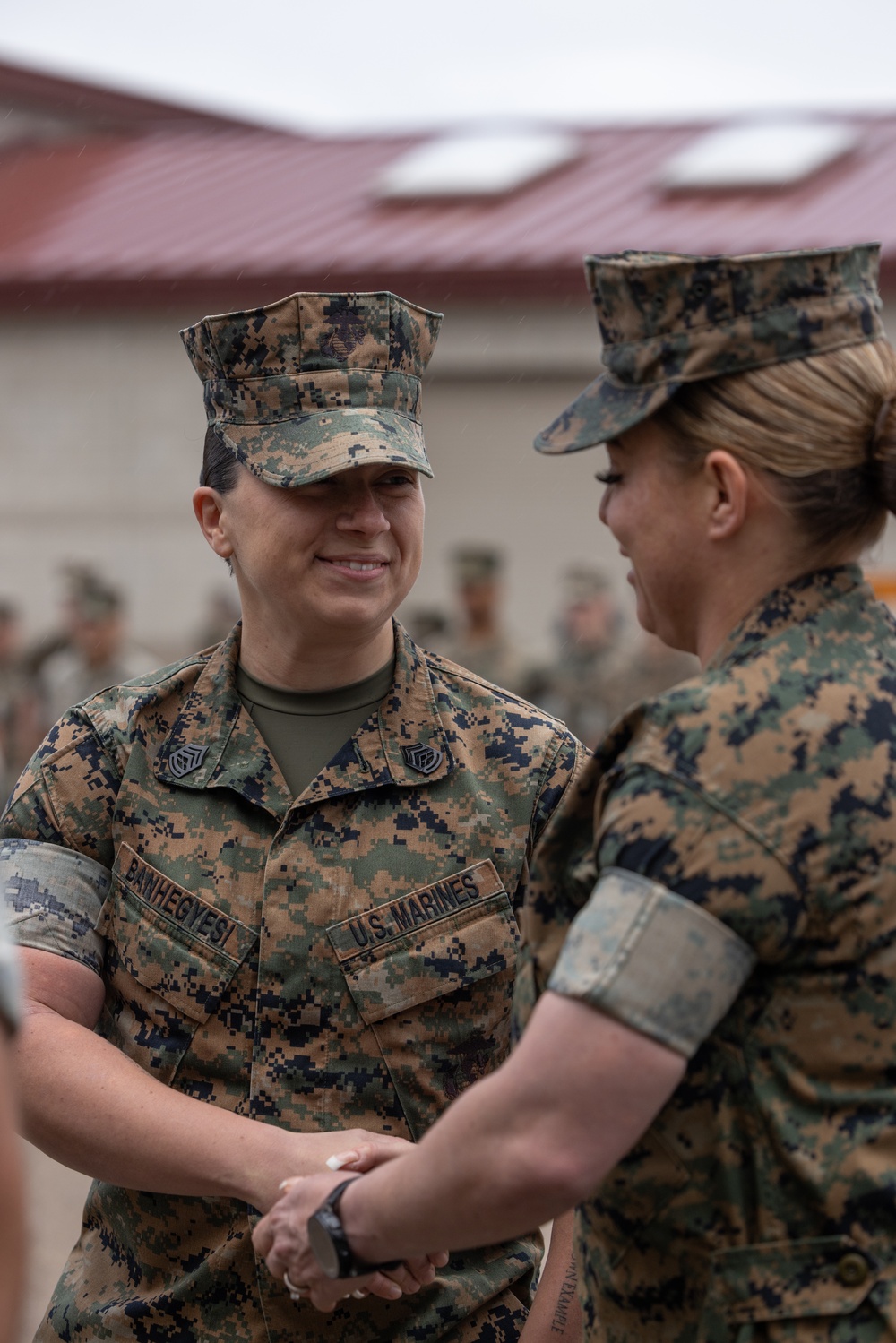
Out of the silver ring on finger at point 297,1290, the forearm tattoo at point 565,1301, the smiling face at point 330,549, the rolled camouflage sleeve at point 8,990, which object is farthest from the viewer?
the smiling face at point 330,549

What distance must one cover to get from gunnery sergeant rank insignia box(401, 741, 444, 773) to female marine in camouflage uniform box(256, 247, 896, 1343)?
23.0 inches

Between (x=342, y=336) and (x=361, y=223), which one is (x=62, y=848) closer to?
(x=342, y=336)

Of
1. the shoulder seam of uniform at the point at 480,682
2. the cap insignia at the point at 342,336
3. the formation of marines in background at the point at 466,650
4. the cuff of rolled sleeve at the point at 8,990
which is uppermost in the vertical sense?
the cap insignia at the point at 342,336

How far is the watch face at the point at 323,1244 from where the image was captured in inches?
69.9

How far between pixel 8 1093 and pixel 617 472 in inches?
36.3

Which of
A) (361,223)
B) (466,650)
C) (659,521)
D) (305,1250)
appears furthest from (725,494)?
(361,223)

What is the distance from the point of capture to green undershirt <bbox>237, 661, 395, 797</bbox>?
7.85ft

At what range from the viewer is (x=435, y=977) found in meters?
2.24

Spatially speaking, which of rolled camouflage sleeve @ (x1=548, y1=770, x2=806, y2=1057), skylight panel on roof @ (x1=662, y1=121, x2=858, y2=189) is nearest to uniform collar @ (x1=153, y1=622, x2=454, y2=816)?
rolled camouflage sleeve @ (x1=548, y1=770, x2=806, y2=1057)

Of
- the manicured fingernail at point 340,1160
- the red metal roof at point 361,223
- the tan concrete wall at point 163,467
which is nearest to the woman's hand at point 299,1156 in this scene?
the manicured fingernail at point 340,1160

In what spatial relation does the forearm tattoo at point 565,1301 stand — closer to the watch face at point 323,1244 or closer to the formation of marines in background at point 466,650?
the watch face at point 323,1244

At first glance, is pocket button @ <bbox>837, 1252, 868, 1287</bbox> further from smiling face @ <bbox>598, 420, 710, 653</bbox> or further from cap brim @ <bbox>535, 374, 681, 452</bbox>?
cap brim @ <bbox>535, 374, 681, 452</bbox>

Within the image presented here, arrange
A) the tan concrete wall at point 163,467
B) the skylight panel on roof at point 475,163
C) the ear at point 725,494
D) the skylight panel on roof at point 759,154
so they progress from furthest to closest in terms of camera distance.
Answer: the skylight panel on roof at point 475,163, the skylight panel on roof at point 759,154, the tan concrete wall at point 163,467, the ear at point 725,494

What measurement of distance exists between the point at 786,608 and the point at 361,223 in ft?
43.4
